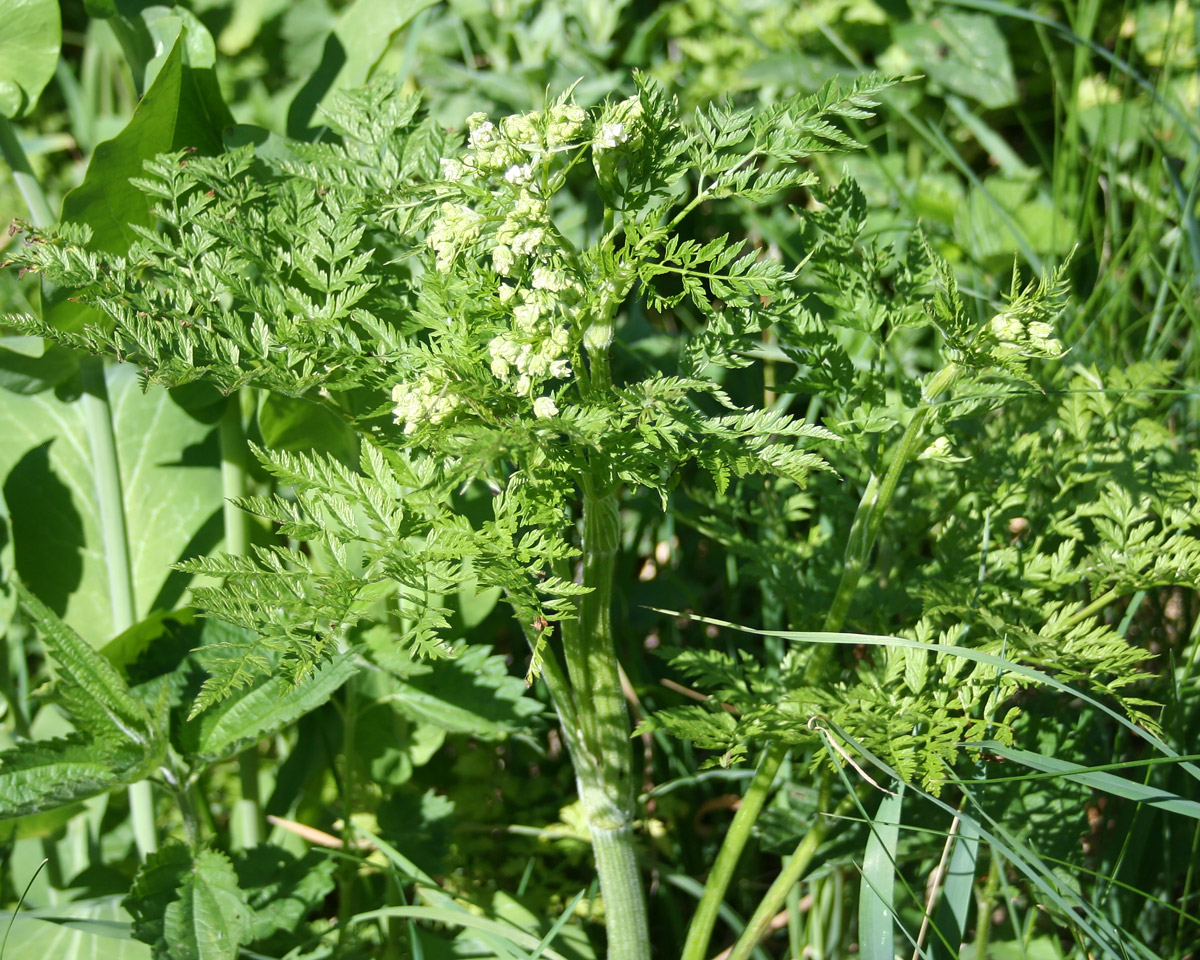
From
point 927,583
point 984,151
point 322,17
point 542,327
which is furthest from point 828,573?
point 322,17

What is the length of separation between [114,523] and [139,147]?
641mm

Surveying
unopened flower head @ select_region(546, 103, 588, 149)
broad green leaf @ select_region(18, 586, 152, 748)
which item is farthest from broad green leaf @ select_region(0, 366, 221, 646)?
unopened flower head @ select_region(546, 103, 588, 149)

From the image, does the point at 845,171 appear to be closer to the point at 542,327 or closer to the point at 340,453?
the point at 542,327

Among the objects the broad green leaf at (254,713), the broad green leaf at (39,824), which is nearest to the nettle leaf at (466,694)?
the broad green leaf at (254,713)

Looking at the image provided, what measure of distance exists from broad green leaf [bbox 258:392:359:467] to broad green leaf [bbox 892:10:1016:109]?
6.36 ft

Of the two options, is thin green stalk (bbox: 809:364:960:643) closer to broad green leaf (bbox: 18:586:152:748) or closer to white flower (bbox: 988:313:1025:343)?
white flower (bbox: 988:313:1025:343)

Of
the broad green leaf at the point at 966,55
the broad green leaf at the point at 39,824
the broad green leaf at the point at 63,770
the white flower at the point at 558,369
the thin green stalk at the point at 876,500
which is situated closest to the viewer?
the white flower at the point at 558,369

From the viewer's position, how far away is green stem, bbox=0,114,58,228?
5.41 ft

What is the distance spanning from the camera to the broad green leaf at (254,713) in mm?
1423

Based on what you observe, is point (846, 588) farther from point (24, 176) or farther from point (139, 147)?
point (24, 176)

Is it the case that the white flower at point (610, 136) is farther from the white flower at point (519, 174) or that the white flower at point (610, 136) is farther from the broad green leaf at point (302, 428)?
the broad green leaf at point (302, 428)

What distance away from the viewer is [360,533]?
1149 millimetres

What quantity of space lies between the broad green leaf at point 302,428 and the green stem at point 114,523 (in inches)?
10.8

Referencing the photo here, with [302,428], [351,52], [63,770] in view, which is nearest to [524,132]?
[302,428]
